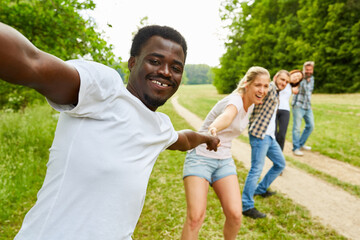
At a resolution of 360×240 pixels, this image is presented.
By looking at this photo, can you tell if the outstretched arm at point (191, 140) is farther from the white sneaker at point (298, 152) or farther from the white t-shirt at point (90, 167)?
the white sneaker at point (298, 152)

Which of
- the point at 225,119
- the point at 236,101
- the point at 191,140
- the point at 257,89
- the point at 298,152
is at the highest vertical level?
the point at 257,89

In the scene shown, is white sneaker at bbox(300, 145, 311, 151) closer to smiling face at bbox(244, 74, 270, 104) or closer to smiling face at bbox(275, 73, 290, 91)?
smiling face at bbox(275, 73, 290, 91)

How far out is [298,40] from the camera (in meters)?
28.4

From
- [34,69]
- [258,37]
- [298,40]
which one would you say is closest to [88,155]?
[34,69]

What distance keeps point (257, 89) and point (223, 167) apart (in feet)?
3.85

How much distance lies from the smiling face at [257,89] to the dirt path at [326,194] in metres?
2.42

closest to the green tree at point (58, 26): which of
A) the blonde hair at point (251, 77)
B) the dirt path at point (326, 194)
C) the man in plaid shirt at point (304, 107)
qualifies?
the blonde hair at point (251, 77)

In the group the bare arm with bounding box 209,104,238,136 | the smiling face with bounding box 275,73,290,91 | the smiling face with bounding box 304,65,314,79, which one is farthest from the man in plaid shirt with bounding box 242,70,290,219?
the smiling face with bounding box 304,65,314,79

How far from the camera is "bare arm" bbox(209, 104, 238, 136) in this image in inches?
108

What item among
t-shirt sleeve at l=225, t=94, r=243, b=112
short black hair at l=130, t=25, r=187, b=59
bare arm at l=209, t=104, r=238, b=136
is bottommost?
bare arm at l=209, t=104, r=238, b=136

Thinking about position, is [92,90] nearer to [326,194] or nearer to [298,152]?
[326,194]

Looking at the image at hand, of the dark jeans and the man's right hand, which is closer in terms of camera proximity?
the man's right hand

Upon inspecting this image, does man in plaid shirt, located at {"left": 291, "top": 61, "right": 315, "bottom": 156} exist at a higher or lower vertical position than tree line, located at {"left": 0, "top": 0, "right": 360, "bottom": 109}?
lower

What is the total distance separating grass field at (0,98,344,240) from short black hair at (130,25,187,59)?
288cm
